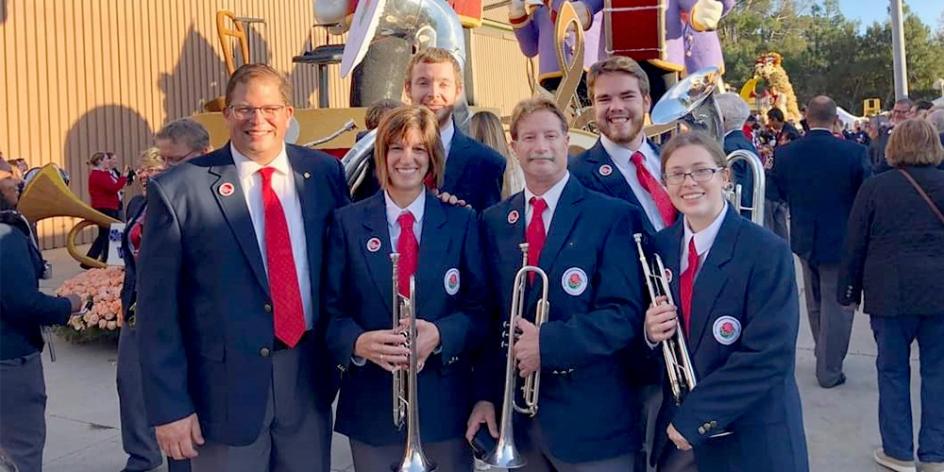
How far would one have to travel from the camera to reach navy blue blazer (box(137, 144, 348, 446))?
2.70 metres

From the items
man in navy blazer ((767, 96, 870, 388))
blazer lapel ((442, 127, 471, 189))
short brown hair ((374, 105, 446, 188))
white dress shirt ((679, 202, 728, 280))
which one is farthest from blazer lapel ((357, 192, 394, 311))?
man in navy blazer ((767, 96, 870, 388))

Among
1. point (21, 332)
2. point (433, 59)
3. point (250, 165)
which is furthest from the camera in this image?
point (21, 332)

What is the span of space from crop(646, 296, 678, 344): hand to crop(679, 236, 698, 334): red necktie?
4 centimetres

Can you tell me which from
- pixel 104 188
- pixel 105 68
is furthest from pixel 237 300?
pixel 105 68

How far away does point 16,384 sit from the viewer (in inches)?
146

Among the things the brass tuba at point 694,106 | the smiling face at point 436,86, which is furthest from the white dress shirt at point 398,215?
the brass tuba at point 694,106

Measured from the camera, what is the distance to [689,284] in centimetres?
263

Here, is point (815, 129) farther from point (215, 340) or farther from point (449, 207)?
point (215, 340)

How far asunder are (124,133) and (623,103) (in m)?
13.1

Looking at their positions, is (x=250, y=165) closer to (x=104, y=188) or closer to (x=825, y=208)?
(x=825, y=208)

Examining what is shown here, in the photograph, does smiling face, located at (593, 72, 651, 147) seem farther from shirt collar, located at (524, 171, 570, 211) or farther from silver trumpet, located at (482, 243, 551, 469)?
silver trumpet, located at (482, 243, 551, 469)

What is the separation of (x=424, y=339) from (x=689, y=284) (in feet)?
2.77

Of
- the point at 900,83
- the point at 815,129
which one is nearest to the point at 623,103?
the point at 815,129

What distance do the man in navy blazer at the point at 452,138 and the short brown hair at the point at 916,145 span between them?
227cm
